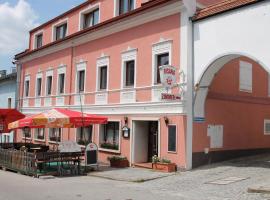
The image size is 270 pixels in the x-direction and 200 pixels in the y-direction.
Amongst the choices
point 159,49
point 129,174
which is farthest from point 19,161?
point 159,49

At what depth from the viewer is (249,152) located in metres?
19.7

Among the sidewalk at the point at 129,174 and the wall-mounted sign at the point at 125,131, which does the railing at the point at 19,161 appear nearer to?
the sidewalk at the point at 129,174

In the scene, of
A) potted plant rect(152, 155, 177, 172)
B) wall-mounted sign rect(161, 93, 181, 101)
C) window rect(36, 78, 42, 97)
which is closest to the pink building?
potted plant rect(152, 155, 177, 172)

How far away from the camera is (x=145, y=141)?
18.9 meters

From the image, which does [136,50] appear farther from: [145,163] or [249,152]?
[249,152]

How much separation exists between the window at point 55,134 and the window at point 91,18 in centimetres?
692

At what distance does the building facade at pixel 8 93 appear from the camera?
3294 centimetres

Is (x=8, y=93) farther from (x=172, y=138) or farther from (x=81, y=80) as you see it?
(x=172, y=138)

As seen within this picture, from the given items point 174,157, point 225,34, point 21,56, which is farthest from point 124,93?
point 21,56

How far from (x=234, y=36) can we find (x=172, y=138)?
4.88m

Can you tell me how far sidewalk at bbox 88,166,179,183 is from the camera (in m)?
14.6

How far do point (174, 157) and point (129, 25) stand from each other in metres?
7.15

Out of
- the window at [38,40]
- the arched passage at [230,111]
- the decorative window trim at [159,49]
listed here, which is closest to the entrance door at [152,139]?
the decorative window trim at [159,49]

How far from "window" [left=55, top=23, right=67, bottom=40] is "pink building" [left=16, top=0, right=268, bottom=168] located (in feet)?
0.61
